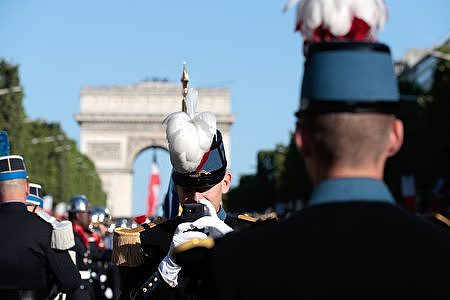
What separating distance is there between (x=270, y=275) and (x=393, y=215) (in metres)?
0.33

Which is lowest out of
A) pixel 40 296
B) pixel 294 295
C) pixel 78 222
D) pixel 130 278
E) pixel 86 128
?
pixel 86 128

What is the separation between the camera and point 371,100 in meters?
2.92

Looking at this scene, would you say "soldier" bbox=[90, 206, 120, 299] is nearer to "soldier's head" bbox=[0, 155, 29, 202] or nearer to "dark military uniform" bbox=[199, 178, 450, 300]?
"soldier's head" bbox=[0, 155, 29, 202]

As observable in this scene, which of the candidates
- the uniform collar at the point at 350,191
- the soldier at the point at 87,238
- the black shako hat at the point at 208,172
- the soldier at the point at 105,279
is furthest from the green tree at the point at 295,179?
the uniform collar at the point at 350,191

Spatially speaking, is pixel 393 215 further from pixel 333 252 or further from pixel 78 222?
pixel 78 222

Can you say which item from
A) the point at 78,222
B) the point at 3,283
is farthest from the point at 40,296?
the point at 78,222

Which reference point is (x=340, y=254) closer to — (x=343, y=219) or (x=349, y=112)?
(x=343, y=219)

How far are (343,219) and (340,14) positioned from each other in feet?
1.79

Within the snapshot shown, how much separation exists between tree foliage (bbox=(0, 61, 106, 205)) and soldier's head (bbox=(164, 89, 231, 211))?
1362 inches

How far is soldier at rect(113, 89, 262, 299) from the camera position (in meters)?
5.08

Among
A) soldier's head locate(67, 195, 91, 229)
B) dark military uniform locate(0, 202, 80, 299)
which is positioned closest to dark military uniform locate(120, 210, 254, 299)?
dark military uniform locate(0, 202, 80, 299)

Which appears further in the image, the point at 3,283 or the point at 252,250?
the point at 3,283

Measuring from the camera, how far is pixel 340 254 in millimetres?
2762

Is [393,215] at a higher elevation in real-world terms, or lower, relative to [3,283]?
higher
